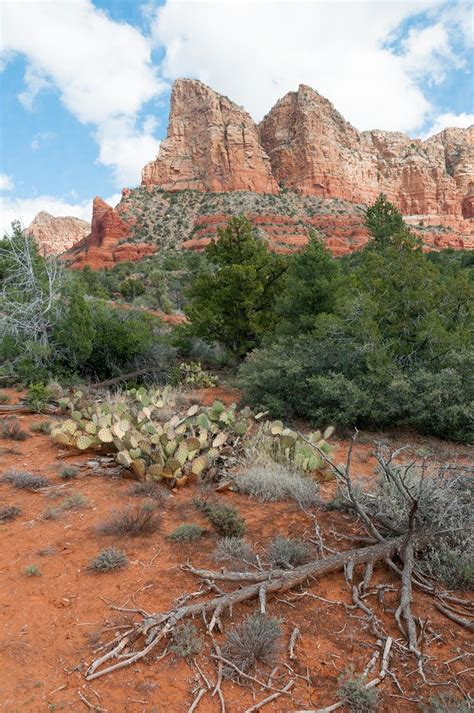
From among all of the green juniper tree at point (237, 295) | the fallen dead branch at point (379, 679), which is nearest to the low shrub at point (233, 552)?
the fallen dead branch at point (379, 679)

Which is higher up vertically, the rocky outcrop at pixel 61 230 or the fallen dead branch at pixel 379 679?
the rocky outcrop at pixel 61 230

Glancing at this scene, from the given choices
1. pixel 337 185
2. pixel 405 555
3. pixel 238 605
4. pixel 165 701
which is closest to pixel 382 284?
pixel 405 555

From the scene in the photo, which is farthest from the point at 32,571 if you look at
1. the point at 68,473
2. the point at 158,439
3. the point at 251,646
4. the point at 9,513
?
the point at 158,439

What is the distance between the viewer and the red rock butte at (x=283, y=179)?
63.5 meters

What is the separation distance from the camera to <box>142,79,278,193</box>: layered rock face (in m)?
71.2

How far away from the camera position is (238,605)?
10.4 feet

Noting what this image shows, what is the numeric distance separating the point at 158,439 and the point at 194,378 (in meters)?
7.00

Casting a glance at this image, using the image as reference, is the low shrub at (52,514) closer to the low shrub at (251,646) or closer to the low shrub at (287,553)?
the low shrub at (287,553)

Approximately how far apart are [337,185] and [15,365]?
75104 mm

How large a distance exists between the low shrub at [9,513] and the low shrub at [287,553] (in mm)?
2735

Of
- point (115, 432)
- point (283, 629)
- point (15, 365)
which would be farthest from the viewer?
point (15, 365)

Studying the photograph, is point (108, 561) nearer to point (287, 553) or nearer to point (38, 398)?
point (287, 553)

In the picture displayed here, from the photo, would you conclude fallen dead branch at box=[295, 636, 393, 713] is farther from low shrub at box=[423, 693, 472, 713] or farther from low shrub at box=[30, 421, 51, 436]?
low shrub at box=[30, 421, 51, 436]

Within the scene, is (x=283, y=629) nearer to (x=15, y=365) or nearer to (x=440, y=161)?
(x=15, y=365)
